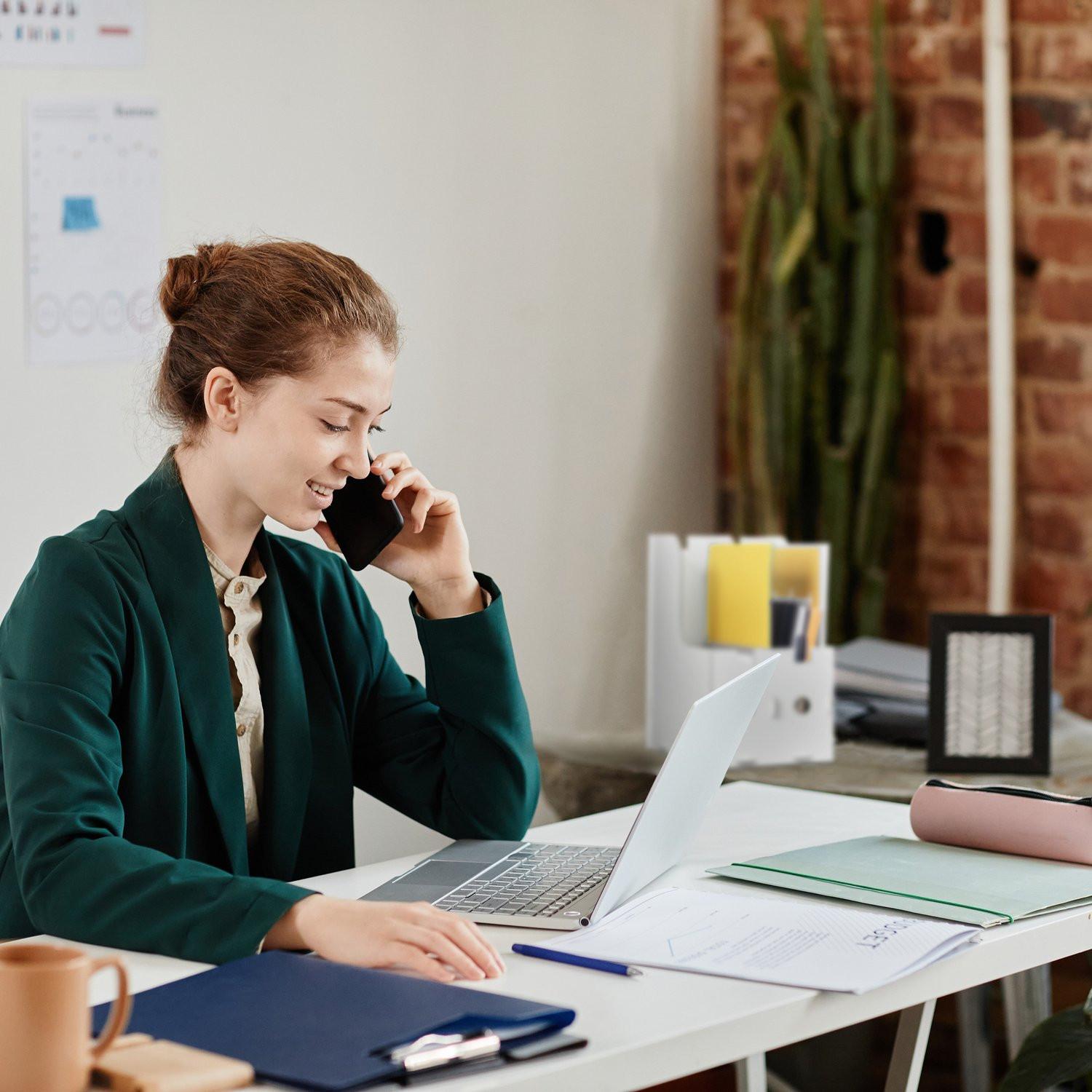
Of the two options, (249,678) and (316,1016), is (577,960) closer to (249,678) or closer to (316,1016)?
(316,1016)

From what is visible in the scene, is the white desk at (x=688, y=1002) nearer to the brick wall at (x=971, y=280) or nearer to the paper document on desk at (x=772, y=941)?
the paper document on desk at (x=772, y=941)

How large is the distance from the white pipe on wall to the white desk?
1600 mm

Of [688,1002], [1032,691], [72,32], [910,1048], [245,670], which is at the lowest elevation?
[910,1048]

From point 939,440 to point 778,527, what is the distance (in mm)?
369

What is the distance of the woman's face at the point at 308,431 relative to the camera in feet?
5.93

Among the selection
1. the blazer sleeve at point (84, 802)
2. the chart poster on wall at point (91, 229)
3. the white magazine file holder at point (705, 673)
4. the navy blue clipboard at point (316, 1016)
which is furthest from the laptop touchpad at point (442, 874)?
the chart poster on wall at point (91, 229)

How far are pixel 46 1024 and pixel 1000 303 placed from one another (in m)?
2.58

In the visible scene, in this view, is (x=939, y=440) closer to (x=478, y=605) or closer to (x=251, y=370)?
(x=478, y=605)

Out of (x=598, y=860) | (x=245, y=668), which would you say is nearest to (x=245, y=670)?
(x=245, y=668)

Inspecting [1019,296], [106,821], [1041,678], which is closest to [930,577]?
[1019,296]

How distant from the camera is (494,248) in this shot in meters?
3.35

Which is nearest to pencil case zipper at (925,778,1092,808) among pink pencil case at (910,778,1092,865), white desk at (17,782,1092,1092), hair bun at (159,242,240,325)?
pink pencil case at (910,778,1092,865)

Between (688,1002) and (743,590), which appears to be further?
(743,590)

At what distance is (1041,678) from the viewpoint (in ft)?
8.80
